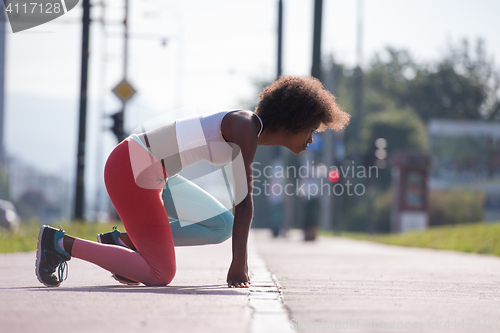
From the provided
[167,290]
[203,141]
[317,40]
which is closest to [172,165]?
[203,141]

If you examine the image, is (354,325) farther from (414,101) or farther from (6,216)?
(414,101)

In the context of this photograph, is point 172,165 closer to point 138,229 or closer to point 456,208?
point 138,229

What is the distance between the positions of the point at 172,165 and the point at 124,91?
37.0 feet

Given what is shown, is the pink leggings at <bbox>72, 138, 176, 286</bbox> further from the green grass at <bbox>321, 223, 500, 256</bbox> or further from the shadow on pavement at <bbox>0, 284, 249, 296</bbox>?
the green grass at <bbox>321, 223, 500, 256</bbox>

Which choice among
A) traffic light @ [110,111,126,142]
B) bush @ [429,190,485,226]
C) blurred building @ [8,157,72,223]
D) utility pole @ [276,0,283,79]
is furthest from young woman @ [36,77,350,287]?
blurred building @ [8,157,72,223]

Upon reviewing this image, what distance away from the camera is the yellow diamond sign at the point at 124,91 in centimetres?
1512

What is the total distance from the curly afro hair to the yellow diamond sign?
11199 millimetres

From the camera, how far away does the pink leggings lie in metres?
4.13

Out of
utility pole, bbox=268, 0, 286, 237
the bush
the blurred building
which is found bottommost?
the blurred building

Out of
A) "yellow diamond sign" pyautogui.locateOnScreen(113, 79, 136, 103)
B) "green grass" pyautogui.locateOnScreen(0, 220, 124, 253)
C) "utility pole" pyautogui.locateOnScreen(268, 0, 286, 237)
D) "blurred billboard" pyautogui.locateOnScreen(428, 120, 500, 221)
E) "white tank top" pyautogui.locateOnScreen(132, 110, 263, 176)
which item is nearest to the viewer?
"white tank top" pyautogui.locateOnScreen(132, 110, 263, 176)

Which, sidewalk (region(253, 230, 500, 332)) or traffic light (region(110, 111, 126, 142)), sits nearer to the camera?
sidewalk (region(253, 230, 500, 332))

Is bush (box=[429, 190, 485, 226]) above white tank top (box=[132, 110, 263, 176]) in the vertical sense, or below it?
below

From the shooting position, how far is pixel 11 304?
10.6ft

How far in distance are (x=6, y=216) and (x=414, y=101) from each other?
48921 millimetres
